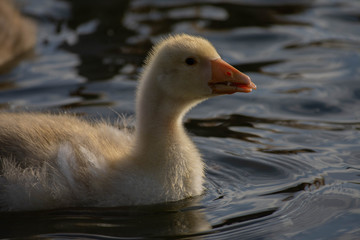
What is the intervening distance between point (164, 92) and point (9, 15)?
484 centimetres

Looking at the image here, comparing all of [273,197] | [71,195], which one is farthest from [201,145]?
[71,195]

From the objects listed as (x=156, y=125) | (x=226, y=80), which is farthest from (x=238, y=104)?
(x=156, y=125)

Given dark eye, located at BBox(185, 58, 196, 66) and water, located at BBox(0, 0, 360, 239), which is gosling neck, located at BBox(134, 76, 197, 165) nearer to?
dark eye, located at BBox(185, 58, 196, 66)

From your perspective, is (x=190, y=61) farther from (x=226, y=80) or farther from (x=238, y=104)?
(x=238, y=104)

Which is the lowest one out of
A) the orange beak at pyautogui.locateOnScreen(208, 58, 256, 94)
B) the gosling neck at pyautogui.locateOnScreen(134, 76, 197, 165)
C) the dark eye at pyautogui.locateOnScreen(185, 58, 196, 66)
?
the gosling neck at pyautogui.locateOnScreen(134, 76, 197, 165)

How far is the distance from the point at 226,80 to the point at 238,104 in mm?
2669

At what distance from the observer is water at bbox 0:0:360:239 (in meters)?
5.31

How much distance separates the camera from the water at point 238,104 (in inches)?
209

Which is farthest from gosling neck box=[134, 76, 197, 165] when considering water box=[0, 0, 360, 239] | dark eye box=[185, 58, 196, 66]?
water box=[0, 0, 360, 239]

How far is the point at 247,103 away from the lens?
8289mm

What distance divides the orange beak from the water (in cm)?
87

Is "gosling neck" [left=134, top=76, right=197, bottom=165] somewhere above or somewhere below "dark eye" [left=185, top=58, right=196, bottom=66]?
below

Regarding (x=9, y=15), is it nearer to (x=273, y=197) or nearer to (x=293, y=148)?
(x=293, y=148)

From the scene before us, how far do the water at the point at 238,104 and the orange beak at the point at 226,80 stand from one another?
87 cm
